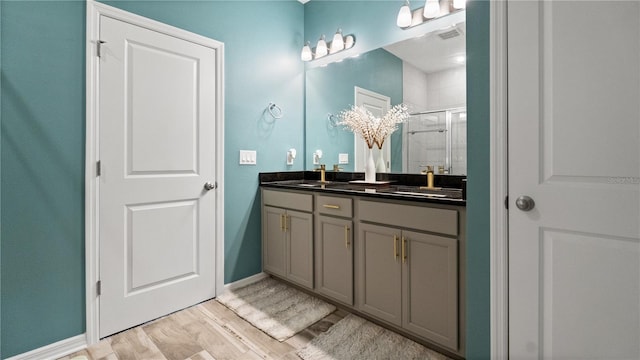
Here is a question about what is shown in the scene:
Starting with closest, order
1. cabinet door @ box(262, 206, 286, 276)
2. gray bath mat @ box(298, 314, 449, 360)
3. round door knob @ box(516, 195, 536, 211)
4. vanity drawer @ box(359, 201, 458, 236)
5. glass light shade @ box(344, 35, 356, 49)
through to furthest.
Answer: round door knob @ box(516, 195, 536, 211) → vanity drawer @ box(359, 201, 458, 236) → gray bath mat @ box(298, 314, 449, 360) → cabinet door @ box(262, 206, 286, 276) → glass light shade @ box(344, 35, 356, 49)

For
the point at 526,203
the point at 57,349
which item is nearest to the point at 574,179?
the point at 526,203

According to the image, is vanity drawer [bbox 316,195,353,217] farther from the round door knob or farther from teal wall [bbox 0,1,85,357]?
teal wall [bbox 0,1,85,357]

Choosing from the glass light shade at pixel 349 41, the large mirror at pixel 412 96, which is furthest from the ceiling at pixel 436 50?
the glass light shade at pixel 349 41

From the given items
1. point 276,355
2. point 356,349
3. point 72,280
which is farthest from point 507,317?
point 72,280

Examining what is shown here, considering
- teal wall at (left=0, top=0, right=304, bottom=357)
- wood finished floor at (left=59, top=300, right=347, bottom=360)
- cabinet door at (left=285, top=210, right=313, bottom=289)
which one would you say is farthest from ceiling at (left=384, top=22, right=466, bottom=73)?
wood finished floor at (left=59, top=300, right=347, bottom=360)

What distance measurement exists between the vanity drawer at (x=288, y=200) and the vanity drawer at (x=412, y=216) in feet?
1.65

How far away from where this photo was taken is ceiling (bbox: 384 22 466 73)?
2047 millimetres

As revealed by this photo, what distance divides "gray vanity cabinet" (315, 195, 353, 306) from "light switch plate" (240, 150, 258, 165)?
0.80 meters

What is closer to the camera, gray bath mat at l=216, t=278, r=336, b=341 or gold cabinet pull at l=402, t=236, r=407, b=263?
gold cabinet pull at l=402, t=236, r=407, b=263

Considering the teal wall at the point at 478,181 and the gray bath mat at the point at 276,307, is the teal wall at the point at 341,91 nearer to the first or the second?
the teal wall at the point at 478,181

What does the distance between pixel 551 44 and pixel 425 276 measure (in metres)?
1.19

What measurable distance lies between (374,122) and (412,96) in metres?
0.36

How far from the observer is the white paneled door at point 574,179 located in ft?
3.25

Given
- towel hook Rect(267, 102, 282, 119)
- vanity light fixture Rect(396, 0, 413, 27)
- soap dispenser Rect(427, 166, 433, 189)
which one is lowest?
soap dispenser Rect(427, 166, 433, 189)
